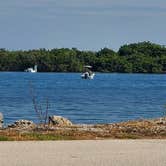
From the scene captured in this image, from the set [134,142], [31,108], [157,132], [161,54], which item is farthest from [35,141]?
[161,54]

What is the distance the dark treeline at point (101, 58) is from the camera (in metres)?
143

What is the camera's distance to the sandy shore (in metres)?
13.7

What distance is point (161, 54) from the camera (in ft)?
468

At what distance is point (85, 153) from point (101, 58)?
431 feet

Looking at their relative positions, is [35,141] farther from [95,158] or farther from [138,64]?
[138,64]

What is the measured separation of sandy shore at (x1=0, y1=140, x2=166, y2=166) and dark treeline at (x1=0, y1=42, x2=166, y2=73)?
124 m

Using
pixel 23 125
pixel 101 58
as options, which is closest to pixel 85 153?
pixel 23 125

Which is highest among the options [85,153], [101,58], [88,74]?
[101,58]

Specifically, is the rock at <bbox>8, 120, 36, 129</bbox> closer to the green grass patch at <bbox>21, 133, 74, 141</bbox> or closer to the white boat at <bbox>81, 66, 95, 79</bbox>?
the green grass patch at <bbox>21, 133, 74, 141</bbox>

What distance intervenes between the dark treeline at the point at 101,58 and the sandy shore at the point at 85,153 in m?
124

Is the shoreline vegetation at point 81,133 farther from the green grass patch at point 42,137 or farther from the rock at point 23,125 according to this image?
the rock at point 23,125

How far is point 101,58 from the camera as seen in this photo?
146m

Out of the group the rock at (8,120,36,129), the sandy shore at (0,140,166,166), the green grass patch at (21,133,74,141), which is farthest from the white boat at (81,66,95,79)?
the sandy shore at (0,140,166,166)

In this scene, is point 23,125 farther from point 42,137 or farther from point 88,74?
point 88,74
